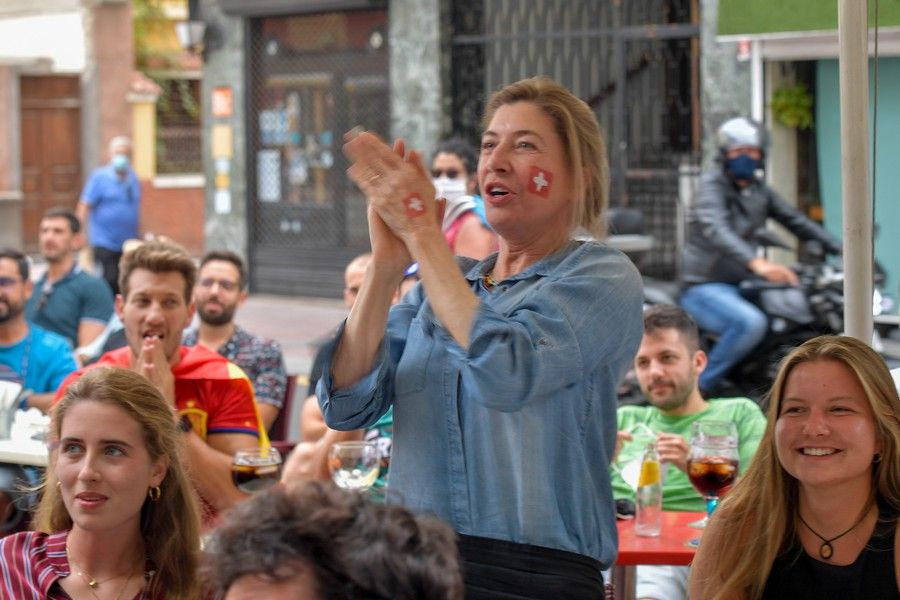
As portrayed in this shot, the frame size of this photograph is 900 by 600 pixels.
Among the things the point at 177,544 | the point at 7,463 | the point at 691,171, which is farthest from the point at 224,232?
the point at 177,544

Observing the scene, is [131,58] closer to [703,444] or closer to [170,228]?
[170,228]

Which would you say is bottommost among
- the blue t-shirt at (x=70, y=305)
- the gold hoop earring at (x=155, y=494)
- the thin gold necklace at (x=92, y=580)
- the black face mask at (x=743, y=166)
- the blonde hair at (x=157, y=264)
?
the thin gold necklace at (x=92, y=580)

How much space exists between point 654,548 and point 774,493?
3.14 feet

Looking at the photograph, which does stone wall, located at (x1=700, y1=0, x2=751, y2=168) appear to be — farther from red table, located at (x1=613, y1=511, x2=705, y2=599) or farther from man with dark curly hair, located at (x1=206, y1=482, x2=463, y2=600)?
man with dark curly hair, located at (x1=206, y1=482, x2=463, y2=600)

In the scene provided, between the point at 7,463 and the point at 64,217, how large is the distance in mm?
4250

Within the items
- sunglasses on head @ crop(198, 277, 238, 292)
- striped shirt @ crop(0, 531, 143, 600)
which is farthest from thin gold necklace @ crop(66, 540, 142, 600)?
sunglasses on head @ crop(198, 277, 238, 292)

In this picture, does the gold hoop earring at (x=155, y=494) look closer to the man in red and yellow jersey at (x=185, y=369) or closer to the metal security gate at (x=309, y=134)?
the man in red and yellow jersey at (x=185, y=369)

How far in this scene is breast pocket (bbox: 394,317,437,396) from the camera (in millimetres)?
2635

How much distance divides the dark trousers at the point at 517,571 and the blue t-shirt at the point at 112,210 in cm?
1193

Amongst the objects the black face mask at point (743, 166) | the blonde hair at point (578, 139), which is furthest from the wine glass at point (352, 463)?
the black face mask at point (743, 166)

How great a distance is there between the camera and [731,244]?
7.25 meters

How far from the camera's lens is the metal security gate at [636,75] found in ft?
42.8

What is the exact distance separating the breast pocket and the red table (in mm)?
1076

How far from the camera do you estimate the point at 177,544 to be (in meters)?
2.95
